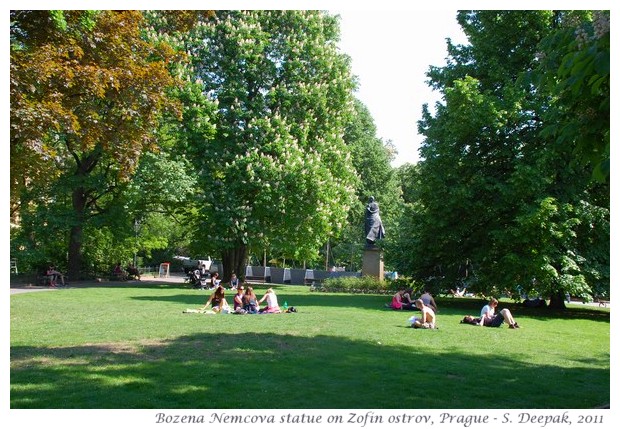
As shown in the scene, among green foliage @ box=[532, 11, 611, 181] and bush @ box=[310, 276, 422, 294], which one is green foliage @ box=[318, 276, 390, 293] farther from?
green foliage @ box=[532, 11, 611, 181]

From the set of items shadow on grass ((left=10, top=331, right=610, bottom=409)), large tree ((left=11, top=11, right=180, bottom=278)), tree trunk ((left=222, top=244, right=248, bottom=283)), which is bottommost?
shadow on grass ((left=10, top=331, right=610, bottom=409))

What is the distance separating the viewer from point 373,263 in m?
33.9

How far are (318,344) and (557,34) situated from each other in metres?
7.30

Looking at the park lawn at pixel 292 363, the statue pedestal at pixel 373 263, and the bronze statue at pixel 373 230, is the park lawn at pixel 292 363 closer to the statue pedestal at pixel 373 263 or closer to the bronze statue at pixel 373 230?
the statue pedestal at pixel 373 263

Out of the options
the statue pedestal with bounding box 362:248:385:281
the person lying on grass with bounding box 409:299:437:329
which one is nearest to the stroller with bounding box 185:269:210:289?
the statue pedestal with bounding box 362:248:385:281

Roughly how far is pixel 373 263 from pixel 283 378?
25.5m

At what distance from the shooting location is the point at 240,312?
18.6 meters

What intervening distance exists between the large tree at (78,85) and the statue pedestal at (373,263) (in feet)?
62.0

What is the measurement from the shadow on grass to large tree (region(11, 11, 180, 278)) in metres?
4.97

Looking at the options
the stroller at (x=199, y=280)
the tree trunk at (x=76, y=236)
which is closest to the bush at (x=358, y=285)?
the stroller at (x=199, y=280)

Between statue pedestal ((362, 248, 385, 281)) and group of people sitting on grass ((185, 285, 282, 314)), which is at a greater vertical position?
statue pedestal ((362, 248, 385, 281))

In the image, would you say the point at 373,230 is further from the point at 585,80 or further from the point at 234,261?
the point at 585,80

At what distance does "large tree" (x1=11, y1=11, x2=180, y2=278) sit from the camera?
12.6m

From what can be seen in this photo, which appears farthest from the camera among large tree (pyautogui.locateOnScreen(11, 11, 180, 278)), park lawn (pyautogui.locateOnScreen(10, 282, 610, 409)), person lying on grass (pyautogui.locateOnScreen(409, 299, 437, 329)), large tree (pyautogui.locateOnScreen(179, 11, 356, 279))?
large tree (pyautogui.locateOnScreen(179, 11, 356, 279))
